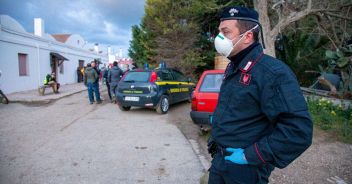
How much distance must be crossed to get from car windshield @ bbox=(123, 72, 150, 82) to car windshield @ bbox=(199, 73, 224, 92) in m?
3.16

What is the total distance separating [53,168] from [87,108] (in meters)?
6.44

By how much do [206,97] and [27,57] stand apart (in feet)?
50.5

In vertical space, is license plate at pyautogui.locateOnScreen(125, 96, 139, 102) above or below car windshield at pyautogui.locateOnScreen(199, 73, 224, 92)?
below

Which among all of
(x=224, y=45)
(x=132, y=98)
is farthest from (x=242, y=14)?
(x=132, y=98)

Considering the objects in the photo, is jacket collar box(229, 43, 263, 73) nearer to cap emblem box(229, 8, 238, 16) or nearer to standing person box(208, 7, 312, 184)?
standing person box(208, 7, 312, 184)

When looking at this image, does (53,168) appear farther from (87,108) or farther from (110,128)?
(87,108)

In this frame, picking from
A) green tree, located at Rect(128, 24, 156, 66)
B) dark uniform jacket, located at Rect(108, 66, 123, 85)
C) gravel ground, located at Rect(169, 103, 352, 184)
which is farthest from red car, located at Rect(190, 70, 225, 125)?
green tree, located at Rect(128, 24, 156, 66)

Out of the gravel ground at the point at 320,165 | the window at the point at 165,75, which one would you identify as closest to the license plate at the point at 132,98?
the window at the point at 165,75

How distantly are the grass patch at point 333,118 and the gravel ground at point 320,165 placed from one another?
0.71 ft

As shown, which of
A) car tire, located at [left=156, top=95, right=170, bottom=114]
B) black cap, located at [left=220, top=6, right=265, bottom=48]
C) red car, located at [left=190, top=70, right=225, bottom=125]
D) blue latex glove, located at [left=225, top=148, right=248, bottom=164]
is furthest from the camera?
car tire, located at [left=156, top=95, right=170, bottom=114]

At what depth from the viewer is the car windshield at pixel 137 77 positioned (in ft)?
30.2

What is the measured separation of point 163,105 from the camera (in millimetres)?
9375

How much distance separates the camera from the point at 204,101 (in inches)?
238

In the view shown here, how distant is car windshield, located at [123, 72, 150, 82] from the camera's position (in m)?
9.22
